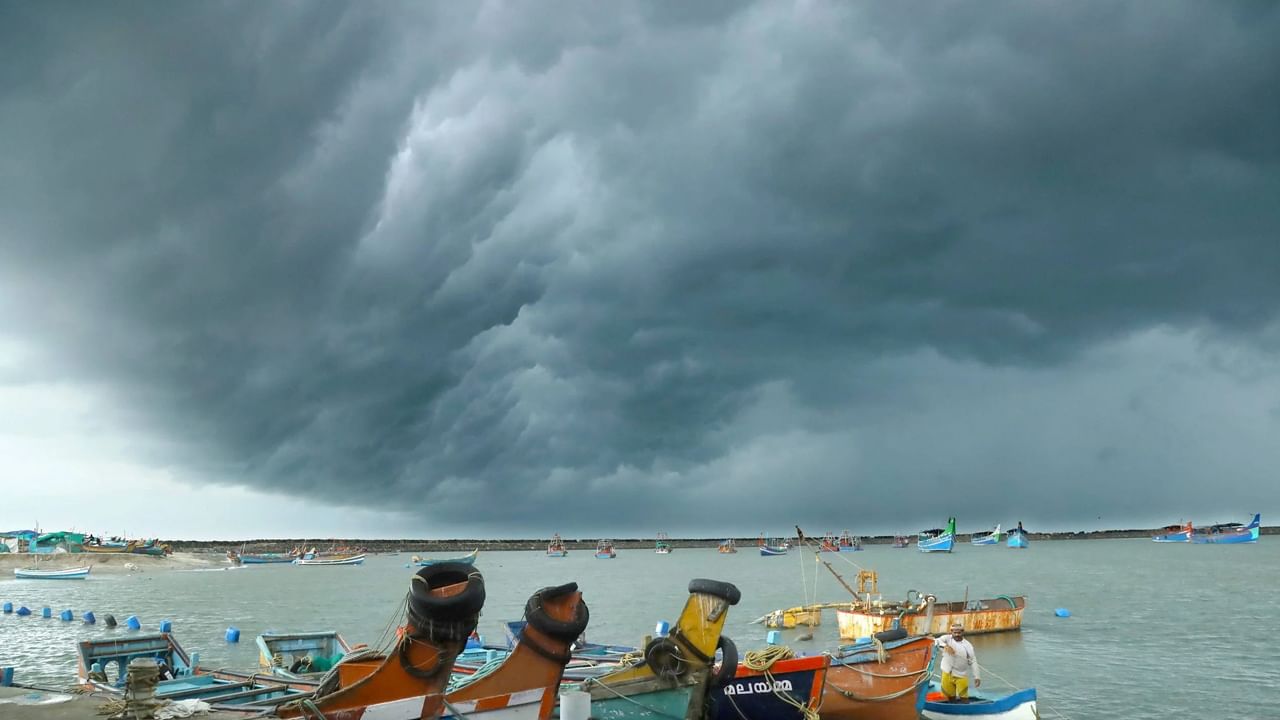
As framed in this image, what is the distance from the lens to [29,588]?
329ft

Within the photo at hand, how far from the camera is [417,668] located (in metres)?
13.3

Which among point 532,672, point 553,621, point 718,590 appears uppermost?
point 718,590

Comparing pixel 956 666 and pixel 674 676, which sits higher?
pixel 674 676

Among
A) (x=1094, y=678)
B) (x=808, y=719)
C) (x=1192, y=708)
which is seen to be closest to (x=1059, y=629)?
(x=1094, y=678)

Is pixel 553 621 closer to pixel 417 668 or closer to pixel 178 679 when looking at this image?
pixel 417 668

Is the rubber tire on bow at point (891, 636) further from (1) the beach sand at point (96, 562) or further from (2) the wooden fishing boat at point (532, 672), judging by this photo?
(1) the beach sand at point (96, 562)

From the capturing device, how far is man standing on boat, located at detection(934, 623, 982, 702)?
776 inches

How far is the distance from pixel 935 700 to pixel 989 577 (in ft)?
324

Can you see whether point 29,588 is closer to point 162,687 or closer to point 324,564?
point 324,564

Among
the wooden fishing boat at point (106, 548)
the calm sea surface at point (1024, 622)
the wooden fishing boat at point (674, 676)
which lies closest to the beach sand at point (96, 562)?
the wooden fishing boat at point (106, 548)

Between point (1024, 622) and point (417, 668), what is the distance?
51.5m

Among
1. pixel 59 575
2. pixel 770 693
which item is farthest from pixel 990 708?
pixel 59 575

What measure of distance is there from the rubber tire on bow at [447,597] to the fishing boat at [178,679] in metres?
2.86

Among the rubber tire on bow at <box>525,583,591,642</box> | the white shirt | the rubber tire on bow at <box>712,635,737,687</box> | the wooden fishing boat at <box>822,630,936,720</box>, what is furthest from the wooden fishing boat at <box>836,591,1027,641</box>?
the rubber tire on bow at <box>525,583,591,642</box>
